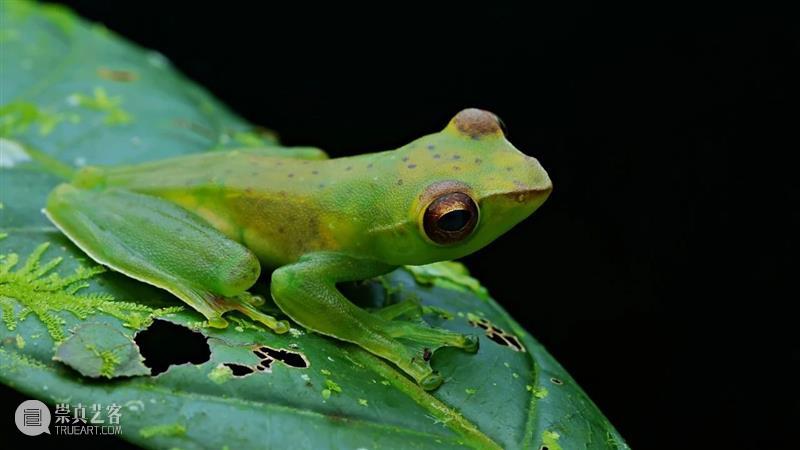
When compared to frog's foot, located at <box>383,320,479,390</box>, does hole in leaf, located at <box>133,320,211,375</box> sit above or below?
below

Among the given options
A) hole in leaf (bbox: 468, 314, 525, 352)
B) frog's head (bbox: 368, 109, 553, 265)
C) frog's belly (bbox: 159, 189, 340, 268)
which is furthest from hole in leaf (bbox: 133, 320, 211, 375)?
hole in leaf (bbox: 468, 314, 525, 352)

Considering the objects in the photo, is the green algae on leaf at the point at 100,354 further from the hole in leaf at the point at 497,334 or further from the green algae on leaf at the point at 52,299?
the hole in leaf at the point at 497,334

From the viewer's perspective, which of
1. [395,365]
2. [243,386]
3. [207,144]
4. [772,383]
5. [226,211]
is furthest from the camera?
[772,383]

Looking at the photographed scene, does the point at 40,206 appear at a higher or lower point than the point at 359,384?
lower

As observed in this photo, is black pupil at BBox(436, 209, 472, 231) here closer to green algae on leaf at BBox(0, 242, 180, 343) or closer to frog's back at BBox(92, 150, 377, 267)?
frog's back at BBox(92, 150, 377, 267)

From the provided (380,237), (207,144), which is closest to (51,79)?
(207,144)

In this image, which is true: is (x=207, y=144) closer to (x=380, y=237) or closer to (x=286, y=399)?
(x=380, y=237)

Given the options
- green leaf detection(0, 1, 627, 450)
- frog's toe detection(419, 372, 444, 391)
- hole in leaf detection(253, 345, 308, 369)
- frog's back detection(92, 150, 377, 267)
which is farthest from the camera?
frog's back detection(92, 150, 377, 267)
